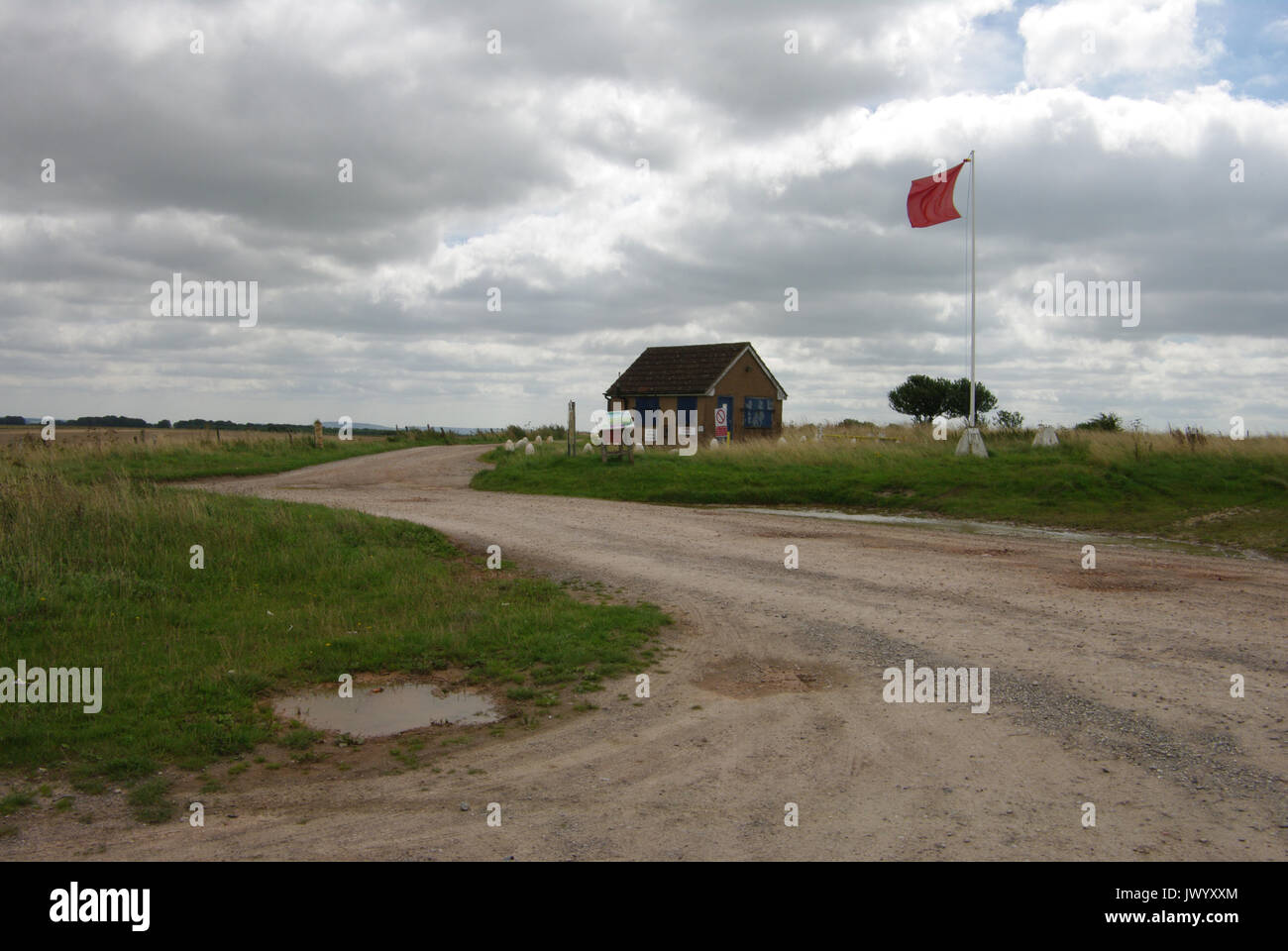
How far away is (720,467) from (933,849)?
24655mm

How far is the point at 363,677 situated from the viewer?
866 cm

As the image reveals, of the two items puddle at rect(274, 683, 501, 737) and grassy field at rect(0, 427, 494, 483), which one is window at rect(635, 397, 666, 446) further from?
puddle at rect(274, 683, 501, 737)

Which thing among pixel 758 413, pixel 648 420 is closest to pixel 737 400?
pixel 758 413

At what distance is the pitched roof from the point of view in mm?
47188

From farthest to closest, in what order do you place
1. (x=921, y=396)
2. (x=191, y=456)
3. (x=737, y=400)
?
(x=921, y=396), (x=737, y=400), (x=191, y=456)

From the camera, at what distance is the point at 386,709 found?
309 inches

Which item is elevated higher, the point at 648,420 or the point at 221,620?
the point at 648,420

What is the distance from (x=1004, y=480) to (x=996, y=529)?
4897 mm

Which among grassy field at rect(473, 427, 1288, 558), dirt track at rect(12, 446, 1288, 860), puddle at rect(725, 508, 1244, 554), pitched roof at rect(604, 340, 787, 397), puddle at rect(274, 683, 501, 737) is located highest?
pitched roof at rect(604, 340, 787, 397)

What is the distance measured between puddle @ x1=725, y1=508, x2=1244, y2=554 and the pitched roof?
24289 mm

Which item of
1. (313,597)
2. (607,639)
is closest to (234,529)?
(313,597)

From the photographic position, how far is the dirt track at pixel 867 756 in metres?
5.14

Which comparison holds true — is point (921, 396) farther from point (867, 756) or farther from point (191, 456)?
point (867, 756)

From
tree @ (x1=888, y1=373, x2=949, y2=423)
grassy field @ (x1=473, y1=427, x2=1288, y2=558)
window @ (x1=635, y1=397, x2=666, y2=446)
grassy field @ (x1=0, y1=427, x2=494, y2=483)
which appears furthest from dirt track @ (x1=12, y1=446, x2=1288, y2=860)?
tree @ (x1=888, y1=373, x2=949, y2=423)
